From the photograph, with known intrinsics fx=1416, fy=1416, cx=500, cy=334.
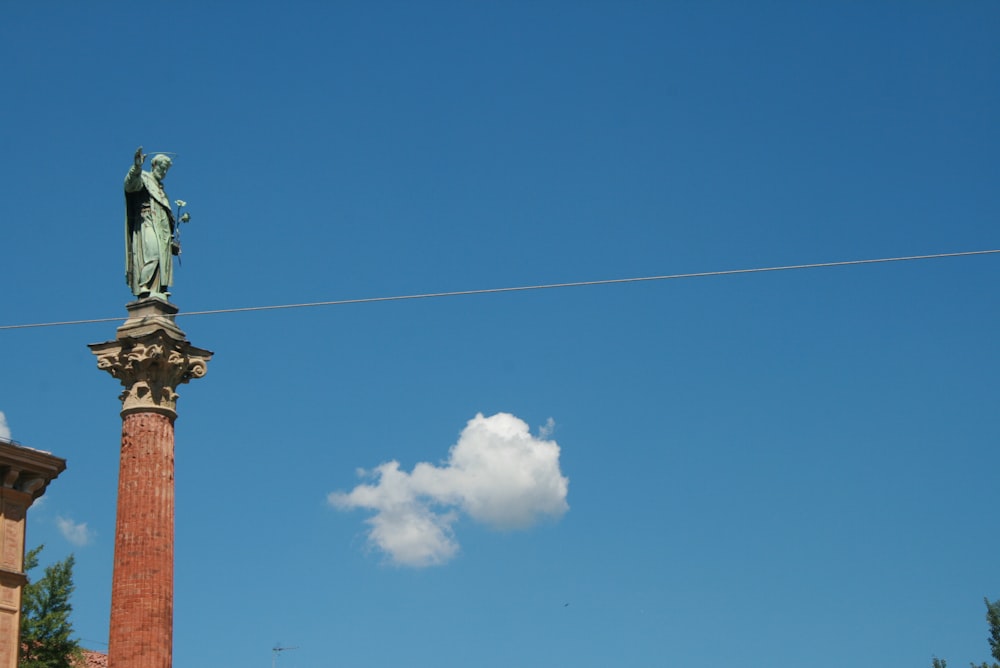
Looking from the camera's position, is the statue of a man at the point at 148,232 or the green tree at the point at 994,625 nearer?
the statue of a man at the point at 148,232

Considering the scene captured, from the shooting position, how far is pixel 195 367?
22734 mm

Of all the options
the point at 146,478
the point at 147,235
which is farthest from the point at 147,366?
the point at 147,235

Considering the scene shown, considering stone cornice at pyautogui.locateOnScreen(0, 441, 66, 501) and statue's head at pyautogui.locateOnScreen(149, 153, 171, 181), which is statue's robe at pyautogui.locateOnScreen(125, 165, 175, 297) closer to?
statue's head at pyautogui.locateOnScreen(149, 153, 171, 181)

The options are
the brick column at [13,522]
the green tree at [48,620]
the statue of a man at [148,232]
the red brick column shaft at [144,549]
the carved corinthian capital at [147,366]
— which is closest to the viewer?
the red brick column shaft at [144,549]

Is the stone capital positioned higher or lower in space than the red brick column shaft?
higher

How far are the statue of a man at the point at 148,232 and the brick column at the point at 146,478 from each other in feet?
1.57

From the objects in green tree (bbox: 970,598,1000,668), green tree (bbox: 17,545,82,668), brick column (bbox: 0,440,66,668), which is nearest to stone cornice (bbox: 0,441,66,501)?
brick column (bbox: 0,440,66,668)

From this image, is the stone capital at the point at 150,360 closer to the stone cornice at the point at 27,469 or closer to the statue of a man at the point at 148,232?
the statue of a man at the point at 148,232

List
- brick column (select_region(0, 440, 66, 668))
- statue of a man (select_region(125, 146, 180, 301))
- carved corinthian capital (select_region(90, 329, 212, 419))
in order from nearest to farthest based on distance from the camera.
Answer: carved corinthian capital (select_region(90, 329, 212, 419))
statue of a man (select_region(125, 146, 180, 301))
brick column (select_region(0, 440, 66, 668))

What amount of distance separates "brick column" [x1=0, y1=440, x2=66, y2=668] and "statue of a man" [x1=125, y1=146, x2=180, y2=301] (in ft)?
40.3

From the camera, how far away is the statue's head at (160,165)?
79.3 ft

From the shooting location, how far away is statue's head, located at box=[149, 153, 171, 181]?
2417cm

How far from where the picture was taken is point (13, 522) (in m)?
34.3

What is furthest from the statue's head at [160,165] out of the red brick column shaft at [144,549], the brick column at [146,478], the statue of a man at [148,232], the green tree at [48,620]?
the green tree at [48,620]
